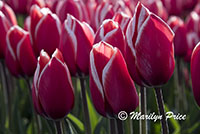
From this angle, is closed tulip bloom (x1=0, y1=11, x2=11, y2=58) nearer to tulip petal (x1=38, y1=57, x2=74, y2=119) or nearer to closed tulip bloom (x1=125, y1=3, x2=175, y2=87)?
tulip petal (x1=38, y1=57, x2=74, y2=119)

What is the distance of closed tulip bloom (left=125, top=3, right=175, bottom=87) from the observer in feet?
2.54

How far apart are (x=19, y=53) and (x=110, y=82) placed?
0.46 m

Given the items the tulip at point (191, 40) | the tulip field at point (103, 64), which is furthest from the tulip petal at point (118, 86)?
the tulip at point (191, 40)

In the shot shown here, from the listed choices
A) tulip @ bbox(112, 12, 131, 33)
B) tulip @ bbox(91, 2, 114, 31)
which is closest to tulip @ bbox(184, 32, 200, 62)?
tulip @ bbox(91, 2, 114, 31)

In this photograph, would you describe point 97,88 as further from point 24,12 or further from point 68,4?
point 24,12

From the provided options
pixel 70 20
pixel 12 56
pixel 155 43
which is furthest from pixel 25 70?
pixel 155 43

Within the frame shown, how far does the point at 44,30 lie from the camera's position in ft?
3.67

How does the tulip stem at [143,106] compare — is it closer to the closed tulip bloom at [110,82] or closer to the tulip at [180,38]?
the closed tulip bloom at [110,82]

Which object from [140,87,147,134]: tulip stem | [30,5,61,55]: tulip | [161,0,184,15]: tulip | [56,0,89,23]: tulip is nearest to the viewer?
[140,87,147,134]: tulip stem

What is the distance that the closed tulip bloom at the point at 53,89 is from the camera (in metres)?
0.84

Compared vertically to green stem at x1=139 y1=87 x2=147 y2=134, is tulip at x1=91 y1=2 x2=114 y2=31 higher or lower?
higher

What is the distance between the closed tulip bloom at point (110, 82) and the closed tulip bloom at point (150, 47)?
0.11 ft

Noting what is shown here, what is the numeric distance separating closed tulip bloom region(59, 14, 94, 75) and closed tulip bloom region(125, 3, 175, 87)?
216mm

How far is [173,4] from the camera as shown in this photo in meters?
2.12
